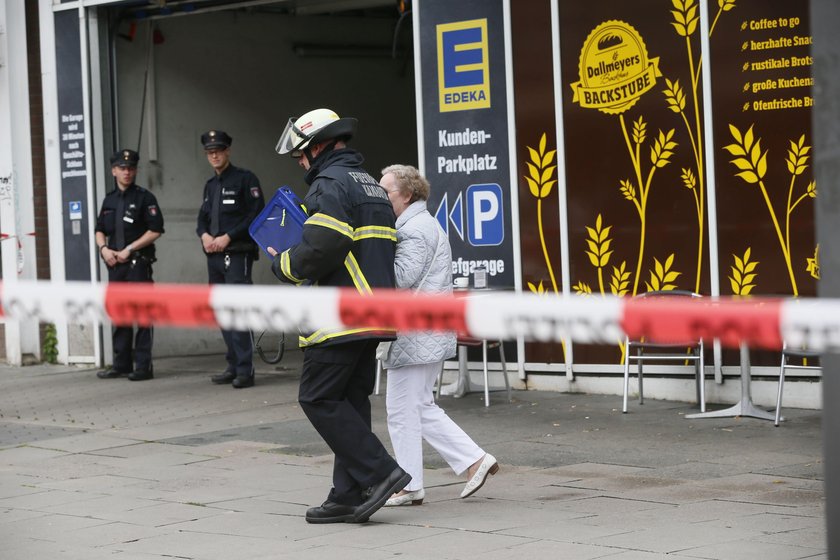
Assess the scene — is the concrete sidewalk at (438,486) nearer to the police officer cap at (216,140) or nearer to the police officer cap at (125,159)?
the police officer cap at (216,140)

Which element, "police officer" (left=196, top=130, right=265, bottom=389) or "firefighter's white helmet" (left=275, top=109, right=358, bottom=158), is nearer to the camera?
"firefighter's white helmet" (left=275, top=109, right=358, bottom=158)

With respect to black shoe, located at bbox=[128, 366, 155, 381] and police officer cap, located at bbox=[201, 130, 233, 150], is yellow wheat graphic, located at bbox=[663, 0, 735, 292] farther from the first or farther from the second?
black shoe, located at bbox=[128, 366, 155, 381]

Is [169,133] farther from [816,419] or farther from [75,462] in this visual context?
[816,419]

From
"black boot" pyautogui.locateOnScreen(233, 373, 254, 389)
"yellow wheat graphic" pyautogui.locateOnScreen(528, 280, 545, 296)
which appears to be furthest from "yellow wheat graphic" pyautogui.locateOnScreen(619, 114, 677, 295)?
"black boot" pyautogui.locateOnScreen(233, 373, 254, 389)

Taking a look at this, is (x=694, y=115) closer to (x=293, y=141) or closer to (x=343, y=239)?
(x=293, y=141)

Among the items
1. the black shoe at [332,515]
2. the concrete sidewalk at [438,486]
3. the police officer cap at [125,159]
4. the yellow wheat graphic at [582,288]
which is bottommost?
the concrete sidewalk at [438,486]

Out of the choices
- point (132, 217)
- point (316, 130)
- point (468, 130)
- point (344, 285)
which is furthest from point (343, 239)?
point (132, 217)

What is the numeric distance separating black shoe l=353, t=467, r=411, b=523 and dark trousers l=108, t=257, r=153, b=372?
668 centimetres

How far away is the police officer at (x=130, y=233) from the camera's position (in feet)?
41.3

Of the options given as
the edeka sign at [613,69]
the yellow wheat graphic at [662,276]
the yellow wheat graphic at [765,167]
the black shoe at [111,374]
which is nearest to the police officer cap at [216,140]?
the black shoe at [111,374]

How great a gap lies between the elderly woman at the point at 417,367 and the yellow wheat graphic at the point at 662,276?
355cm

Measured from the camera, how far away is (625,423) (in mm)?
9242

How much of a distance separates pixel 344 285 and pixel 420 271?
591 mm

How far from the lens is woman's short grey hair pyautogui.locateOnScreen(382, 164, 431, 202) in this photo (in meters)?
6.95
